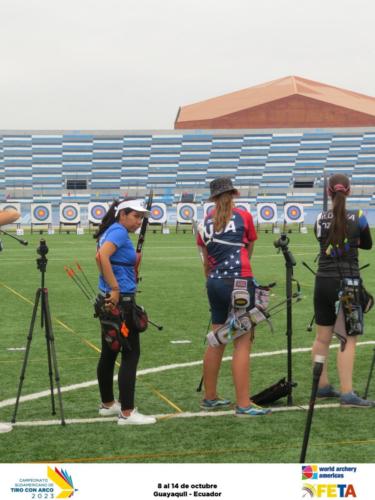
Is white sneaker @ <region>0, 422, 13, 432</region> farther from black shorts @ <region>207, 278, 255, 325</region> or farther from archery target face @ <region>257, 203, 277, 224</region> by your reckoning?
archery target face @ <region>257, 203, 277, 224</region>

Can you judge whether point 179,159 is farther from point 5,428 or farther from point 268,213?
point 5,428

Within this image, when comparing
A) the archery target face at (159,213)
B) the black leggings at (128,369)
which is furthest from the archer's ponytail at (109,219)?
the archery target face at (159,213)

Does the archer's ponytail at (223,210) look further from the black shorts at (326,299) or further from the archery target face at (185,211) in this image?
the archery target face at (185,211)

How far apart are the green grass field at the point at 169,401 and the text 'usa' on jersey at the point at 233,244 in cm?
108

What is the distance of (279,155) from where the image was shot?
73188 mm

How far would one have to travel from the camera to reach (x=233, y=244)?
636 centimetres

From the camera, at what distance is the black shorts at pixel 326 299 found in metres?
6.73

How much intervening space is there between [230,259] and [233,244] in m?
0.11

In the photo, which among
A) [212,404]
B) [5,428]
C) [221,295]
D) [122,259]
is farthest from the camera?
[212,404]
